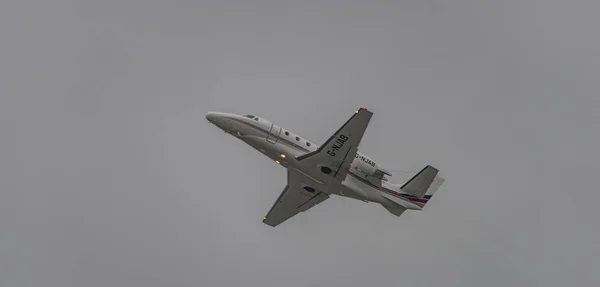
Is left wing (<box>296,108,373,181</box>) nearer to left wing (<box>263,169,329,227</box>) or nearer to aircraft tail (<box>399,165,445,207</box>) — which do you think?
left wing (<box>263,169,329,227</box>)

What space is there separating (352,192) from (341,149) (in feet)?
18.6

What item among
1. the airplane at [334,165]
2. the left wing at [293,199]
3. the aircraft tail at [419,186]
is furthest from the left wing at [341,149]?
the aircraft tail at [419,186]

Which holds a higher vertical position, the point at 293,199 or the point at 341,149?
the point at 341,149

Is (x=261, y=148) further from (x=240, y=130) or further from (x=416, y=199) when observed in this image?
(x=416, y=199)

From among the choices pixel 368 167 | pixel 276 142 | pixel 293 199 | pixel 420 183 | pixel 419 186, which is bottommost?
pixel 293 199

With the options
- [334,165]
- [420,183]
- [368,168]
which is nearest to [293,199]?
[334,165]

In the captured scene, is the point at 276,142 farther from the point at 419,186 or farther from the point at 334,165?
the point at 419,186

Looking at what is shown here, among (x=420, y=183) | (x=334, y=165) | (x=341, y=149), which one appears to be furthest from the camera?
(x=420, y=183)

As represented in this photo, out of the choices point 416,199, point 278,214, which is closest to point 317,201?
point 278,214

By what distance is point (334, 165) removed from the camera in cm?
7375

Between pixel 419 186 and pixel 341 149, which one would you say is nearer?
pixel 341 149

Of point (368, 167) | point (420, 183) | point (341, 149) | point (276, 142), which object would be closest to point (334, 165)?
point (341, 149)

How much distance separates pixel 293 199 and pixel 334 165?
9.23m

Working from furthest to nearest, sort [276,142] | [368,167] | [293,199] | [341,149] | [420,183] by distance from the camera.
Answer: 1. [293,199]
2. [420,183]
3. [368,167]
4. [276,142]
5. [341,149]
